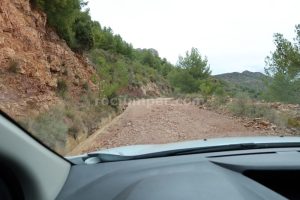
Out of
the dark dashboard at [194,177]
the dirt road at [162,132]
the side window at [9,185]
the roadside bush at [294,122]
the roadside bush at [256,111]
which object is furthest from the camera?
the roadside bush at [256,111]

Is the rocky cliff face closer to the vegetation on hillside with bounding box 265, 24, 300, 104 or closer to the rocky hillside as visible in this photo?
the rocky hillside

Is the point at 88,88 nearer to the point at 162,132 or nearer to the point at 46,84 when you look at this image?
the point at 46,84

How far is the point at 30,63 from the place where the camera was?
23.1 meters

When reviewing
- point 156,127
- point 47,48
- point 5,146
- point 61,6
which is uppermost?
point 61,6

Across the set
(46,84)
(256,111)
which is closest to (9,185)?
(46,84)

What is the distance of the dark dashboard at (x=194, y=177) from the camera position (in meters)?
2.05

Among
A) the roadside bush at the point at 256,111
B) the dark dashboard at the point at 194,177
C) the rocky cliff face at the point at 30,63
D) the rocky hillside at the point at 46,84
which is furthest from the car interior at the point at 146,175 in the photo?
the roadside bush at the point at 256,111

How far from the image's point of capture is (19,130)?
232 centimetres

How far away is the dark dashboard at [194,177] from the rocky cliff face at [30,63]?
14634 mm

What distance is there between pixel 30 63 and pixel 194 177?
21.7 metres

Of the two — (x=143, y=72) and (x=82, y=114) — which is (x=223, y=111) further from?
(x=143, y=72)

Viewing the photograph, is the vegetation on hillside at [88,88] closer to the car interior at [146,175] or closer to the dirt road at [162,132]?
the dirt road at [162,132]

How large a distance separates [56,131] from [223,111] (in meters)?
15.5

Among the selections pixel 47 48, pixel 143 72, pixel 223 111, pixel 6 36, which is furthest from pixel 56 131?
pixel 143 72
